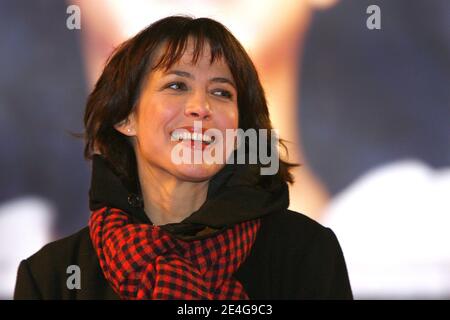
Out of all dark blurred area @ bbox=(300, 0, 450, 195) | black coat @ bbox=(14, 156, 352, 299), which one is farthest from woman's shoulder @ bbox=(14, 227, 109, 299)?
dark blurred area @ bbox=(300, 0, 450, 195)

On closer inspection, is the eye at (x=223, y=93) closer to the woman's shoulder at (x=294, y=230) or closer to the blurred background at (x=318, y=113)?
the woman's shoulder at (x=294, y=230)

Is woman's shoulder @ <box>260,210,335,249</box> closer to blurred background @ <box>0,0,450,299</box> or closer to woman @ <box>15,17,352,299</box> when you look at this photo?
woman @ <box>15,17,352,299</box>

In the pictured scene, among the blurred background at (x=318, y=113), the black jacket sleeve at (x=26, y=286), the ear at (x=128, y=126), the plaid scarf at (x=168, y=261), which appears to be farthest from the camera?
the blurred background at (x=318, y=113)

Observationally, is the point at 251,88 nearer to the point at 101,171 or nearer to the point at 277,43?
the point at 101,171

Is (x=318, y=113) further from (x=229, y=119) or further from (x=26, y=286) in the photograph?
(x=26, y=286)

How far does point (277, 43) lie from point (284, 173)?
0.66 meters

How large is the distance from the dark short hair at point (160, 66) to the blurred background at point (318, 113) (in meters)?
0.51

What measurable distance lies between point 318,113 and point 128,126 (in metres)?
0.74

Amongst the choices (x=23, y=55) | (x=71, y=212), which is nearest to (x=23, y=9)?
(x=23, y=55)

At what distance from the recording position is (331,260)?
52.6 inches

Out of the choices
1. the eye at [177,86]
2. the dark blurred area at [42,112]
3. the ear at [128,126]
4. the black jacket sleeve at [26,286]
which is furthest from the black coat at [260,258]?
the dark blurred area at [42,112]

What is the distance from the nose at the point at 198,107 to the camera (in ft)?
4.35

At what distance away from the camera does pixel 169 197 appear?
1.43 m

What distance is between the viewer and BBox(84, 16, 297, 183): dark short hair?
4.58 ft
